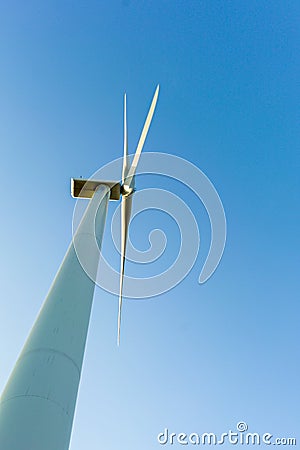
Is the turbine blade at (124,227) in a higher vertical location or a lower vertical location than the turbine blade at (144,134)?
lower

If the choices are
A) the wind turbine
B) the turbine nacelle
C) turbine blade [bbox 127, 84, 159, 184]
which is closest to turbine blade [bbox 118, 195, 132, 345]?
the turbine nacelle

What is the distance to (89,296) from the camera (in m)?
10.4

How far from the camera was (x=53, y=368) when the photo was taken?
7656mm

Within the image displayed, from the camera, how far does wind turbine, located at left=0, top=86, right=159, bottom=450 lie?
6.52 metres

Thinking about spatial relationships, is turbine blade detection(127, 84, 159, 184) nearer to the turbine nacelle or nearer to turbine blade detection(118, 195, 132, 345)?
the turbine nacelle

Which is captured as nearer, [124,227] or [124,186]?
[124,227]

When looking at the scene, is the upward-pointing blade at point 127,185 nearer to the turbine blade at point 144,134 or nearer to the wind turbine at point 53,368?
the turbine blade at point 144,134

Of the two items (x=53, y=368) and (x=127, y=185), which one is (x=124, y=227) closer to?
(x=127, y=185)

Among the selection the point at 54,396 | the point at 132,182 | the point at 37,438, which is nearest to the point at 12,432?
the point at 37,438

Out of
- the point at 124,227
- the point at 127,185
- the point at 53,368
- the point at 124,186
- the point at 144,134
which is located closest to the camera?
the point at 53,368

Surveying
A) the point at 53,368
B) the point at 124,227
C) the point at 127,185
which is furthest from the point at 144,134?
the point at 53,368

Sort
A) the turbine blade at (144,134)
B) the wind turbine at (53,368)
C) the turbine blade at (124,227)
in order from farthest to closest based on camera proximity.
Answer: the turbine blade at (144,134)
the turbine blade at (124,227)
the wind turbine at (53,368)

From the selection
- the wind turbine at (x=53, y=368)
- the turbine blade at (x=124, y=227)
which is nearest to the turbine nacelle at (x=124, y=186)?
the turbine blade at (x=124, y=227)

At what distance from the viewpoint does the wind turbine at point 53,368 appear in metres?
6.52
